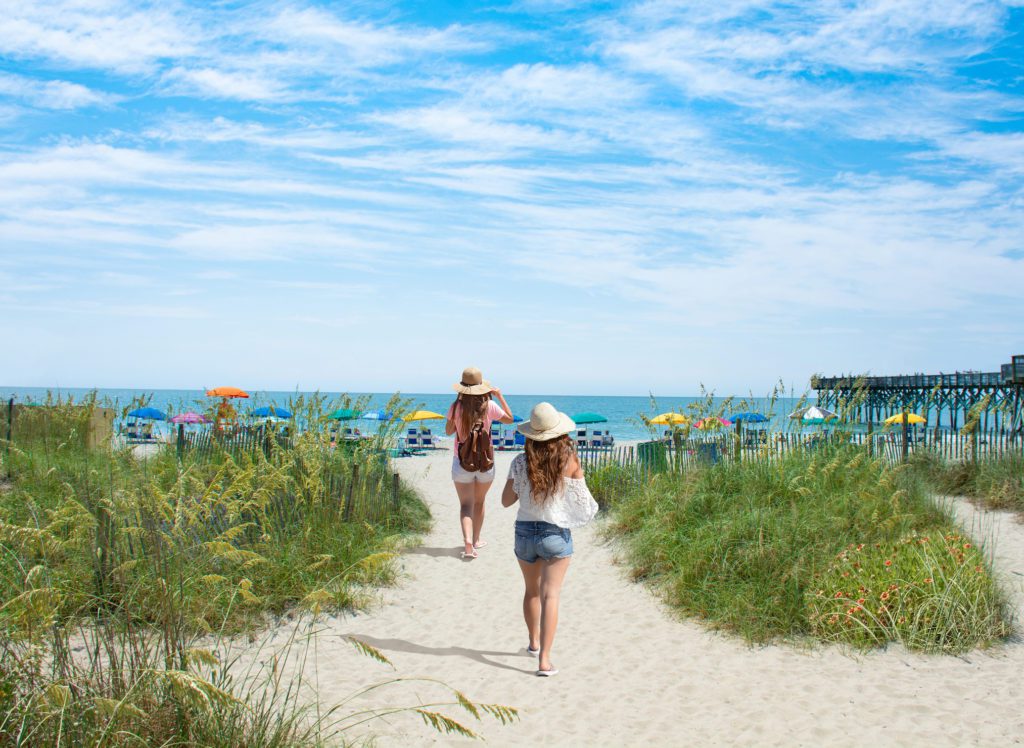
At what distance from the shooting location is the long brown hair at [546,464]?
482 centimetres

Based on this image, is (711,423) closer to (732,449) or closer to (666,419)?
(732,449)

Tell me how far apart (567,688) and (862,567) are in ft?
8.62

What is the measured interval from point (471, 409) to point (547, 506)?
8.72 feet

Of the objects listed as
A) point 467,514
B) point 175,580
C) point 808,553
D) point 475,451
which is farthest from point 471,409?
point 175,580

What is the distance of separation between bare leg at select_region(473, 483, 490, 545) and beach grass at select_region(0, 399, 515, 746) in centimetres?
76

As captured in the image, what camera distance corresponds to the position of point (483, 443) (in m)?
7.42

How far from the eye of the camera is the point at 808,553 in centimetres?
639

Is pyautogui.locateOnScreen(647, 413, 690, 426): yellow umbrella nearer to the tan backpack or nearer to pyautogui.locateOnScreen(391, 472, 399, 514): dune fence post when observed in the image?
the tan backpack

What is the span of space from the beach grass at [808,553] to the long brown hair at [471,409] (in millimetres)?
1889

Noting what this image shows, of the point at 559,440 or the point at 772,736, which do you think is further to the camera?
the point at 559,440

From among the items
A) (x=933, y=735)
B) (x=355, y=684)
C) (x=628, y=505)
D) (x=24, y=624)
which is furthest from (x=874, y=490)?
(x=24, y=624)

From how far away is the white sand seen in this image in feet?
14.1

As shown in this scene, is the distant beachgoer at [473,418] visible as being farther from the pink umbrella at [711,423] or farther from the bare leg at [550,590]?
the bare leg at [550,590]

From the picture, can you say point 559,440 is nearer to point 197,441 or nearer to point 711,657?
point 711,657
